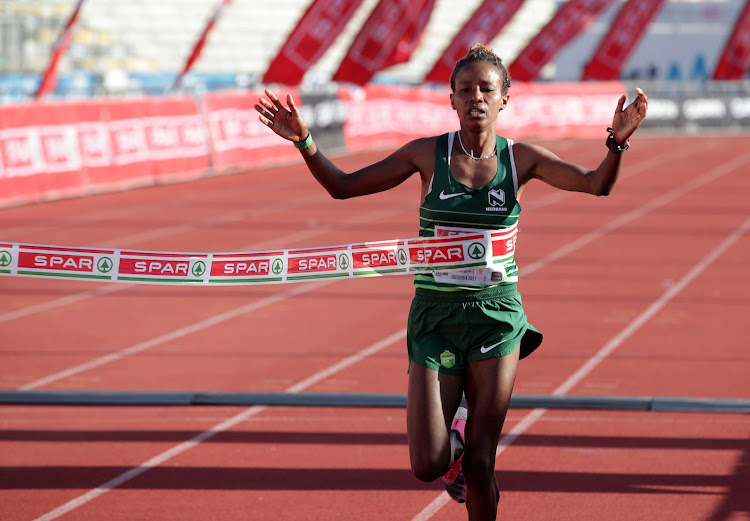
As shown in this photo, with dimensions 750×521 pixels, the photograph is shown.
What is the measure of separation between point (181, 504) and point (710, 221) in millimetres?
14315

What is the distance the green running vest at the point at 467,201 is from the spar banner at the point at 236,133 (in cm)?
1957

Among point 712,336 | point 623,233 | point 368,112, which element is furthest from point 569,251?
point 368,112

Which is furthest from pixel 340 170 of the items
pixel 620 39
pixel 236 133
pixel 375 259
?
pixel 620 39

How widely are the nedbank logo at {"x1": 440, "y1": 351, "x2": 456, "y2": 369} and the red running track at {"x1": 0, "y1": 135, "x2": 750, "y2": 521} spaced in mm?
1328

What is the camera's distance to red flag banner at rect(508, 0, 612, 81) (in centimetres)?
4288

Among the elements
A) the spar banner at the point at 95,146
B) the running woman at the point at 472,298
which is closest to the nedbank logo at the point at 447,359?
the running woman at the point at 472,298

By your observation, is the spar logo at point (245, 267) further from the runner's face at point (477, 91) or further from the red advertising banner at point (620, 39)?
the red advertising banner at point (620, 39)

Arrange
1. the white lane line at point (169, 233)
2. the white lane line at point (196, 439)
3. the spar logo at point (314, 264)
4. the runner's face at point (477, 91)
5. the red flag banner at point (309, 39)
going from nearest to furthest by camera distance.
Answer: the runner's face at point (477, 91) < the spar logo at point (314, 264) < the white lane line at point (196, 439) < the white lane line at point (169, 233) < the red flag banner at point (309, 39)

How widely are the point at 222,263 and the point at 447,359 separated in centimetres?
137

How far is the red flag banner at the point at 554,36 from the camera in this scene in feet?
141

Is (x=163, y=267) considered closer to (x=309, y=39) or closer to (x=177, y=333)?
(x=177, y=333)

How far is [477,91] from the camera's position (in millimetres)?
4758

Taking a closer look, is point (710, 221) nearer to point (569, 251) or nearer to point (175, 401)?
point (569, 251)

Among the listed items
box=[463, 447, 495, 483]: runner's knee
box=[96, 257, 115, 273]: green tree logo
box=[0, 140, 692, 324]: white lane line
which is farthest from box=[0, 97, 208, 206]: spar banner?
box=[463, 447, 495, 483]: runner's knee
